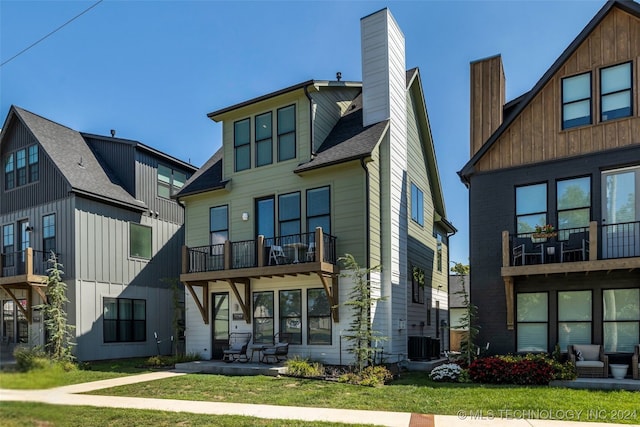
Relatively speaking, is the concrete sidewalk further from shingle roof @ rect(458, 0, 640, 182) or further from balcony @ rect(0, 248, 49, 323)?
balcony @ rect(0, 248, 49, 323)

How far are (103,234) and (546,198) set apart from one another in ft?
51.0

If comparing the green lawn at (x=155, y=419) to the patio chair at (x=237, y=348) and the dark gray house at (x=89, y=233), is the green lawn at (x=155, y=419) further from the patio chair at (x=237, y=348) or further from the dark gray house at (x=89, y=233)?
the dark gray house at (x=89, y=233)

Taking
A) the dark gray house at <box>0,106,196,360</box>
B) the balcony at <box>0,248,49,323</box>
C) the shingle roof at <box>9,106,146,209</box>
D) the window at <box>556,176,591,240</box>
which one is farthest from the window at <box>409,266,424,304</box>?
the balcony at <box>0,248,49,323</box>

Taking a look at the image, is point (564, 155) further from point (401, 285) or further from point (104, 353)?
point (104, 353)

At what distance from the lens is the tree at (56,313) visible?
15.8m

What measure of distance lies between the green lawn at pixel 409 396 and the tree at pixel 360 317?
108 centimetres

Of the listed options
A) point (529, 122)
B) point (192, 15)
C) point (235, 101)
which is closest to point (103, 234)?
point (235, 101)

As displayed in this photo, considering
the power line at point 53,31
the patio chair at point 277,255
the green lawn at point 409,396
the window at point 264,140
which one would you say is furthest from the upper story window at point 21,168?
the power line at point 53,31

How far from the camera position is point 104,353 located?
17875mm

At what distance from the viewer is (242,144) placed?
16.8 metres

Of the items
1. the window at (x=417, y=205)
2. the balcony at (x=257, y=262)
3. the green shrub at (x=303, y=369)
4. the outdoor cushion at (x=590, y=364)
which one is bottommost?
the green shrub at (x=303, y=369)

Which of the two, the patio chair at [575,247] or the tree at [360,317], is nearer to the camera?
the patio chair at [575,247]

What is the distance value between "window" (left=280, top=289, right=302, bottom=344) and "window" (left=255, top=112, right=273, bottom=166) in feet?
14.8

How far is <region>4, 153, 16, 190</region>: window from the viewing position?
64.8 ft
